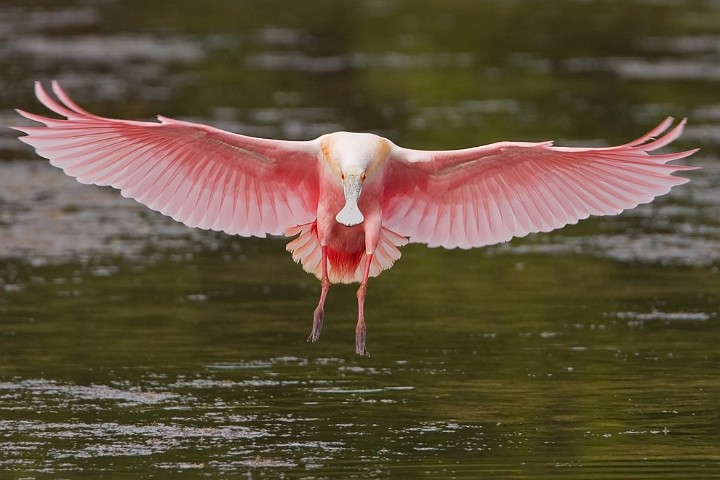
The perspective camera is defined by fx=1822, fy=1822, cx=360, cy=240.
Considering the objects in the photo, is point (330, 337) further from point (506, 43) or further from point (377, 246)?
point (506, 43)

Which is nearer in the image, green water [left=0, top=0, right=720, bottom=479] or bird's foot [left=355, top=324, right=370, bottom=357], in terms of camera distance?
green water [left=0, top=0, right=720, bottom=479]

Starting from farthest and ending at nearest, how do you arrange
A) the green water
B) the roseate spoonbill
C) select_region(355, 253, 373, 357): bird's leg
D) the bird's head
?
the roseate spoonbill → select_region(355, 253, 373, 357): bird's leg → the bird's head → the green water

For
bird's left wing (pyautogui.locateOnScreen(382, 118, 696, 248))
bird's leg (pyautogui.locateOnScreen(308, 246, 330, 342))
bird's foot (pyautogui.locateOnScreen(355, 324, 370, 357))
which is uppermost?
bird's left wing (pyautogui.locateOnScreen(382, 118, 696, 248))

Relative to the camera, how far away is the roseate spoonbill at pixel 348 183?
980 centimetres

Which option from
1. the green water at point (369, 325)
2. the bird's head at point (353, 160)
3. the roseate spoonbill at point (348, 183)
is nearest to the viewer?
the green water at point (369, 325)

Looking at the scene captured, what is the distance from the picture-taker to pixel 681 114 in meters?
20.2

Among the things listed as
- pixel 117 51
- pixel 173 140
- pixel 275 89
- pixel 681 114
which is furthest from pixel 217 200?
pixel 117 51

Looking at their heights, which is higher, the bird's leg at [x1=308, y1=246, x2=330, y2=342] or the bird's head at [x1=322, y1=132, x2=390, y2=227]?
the bird's head at [x1=322, y1=132, x2=390, y2=227]

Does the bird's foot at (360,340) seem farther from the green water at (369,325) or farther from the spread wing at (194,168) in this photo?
the spread wing at (194,168)

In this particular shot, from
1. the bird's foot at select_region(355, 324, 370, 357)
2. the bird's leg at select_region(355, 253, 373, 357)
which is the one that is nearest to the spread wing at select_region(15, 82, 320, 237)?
the bird's leg at select_region(355, 253, 373, 357)

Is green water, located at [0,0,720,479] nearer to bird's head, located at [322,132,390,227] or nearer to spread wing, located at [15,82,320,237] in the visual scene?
spread wing, located at [15,82,320,237]

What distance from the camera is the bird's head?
9.52 metres

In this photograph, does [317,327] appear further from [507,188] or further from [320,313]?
[507,188]

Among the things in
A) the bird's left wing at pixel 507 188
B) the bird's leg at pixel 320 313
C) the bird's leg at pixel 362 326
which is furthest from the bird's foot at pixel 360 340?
the bird's left wing at pixel 507 188
